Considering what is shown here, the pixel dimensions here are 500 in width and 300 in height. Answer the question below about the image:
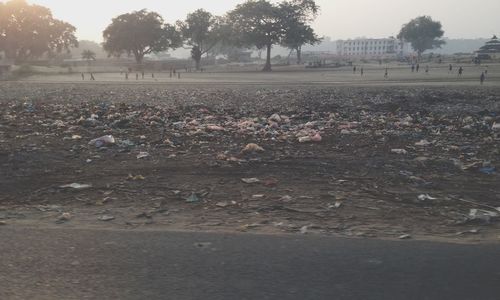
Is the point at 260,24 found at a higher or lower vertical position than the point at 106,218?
higher

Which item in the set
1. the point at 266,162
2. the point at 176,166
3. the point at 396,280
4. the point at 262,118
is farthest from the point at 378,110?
the point at 396,280

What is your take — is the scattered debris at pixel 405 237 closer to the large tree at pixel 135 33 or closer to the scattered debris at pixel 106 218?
the scattered debris at pixel 106 218

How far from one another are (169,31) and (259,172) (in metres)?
72.0

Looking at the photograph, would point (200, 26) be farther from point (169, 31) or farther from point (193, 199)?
point (193, 199)

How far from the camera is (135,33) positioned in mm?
70438

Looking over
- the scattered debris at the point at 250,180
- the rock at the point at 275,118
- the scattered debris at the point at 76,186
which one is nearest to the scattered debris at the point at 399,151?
the scattered debris at the point at 250,180

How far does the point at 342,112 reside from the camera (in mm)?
13203

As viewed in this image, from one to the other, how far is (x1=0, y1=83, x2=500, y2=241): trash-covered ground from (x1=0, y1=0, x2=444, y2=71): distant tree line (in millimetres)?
50196

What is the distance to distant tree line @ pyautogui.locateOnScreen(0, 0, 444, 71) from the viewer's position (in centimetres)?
6084

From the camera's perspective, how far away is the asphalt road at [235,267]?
308 centimetres

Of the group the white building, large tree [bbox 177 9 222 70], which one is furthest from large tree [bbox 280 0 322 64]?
the white building

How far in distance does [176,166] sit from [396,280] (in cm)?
453

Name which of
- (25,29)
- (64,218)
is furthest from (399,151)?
(25,29)

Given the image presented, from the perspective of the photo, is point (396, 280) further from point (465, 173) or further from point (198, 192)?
point (465, 173)
